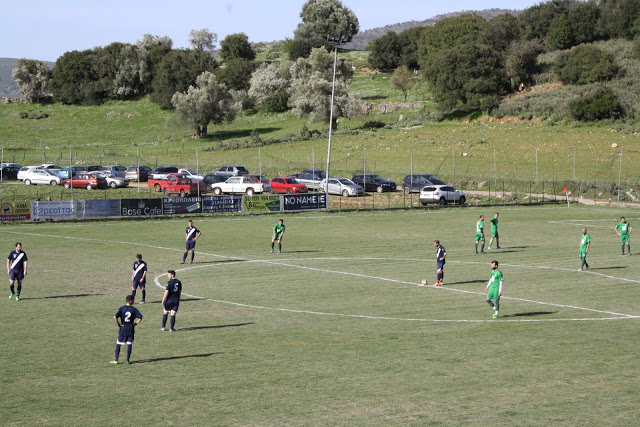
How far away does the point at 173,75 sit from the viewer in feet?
433

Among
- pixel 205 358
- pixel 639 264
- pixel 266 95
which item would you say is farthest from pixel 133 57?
pixel 205 358

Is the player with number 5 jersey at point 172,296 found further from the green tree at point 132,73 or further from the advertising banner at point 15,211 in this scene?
the green tree at point 132,73

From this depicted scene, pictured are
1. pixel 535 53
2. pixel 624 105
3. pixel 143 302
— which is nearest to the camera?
pixel 143 302

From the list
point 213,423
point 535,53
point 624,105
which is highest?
point 535,53

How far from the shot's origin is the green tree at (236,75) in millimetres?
143875

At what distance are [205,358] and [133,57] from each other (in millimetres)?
132322

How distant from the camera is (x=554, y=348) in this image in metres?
21.5

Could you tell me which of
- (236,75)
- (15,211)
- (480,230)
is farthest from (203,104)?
(480,230)

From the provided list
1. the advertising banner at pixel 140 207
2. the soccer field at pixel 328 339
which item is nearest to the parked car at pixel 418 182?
the advertising banner at pixel 140 207

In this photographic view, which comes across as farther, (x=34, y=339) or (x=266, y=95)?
(x=266, y=95)

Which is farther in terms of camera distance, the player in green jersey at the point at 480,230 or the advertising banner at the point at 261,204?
the advertising banner at the point at 261,204

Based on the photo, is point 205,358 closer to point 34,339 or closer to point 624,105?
point 34,339

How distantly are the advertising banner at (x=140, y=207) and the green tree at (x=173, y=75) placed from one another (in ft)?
246

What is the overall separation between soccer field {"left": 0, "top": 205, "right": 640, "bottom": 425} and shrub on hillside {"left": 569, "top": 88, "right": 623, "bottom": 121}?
62.7 meters
